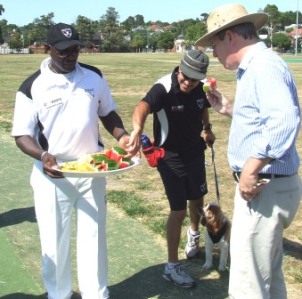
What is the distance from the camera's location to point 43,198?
3.79 m

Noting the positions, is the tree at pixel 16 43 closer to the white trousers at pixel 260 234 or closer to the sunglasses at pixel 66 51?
the sunglasses at pixel 66 51

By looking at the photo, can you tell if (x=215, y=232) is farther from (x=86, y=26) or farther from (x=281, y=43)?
(x=86, y=26)

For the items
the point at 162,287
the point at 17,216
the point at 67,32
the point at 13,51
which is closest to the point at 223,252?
the point at 162,287

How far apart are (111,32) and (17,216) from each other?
12585 cm

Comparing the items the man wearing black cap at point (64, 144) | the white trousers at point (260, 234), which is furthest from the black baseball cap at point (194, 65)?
the white trousers at point (260, 234)

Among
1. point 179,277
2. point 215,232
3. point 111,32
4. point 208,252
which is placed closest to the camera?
point 179,277

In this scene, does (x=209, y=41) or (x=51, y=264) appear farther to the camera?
(x=51, y=264)

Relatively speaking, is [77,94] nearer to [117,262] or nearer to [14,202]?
[117,262]

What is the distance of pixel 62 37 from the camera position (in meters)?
3.58

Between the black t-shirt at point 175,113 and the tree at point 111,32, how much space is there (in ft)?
400

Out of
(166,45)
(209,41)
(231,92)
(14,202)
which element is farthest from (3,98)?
(166,45)

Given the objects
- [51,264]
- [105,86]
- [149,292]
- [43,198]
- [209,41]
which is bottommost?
[149,292]

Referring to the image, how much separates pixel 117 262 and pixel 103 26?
429 feet

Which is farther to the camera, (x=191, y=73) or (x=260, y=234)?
(x=191, y=73)
